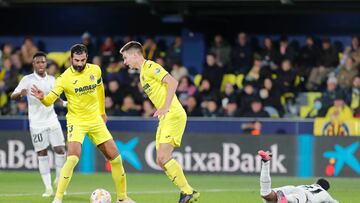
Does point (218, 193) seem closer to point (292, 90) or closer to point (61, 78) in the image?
point (61, 78)

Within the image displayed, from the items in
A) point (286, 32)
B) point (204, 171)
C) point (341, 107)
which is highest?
point (286, 32)

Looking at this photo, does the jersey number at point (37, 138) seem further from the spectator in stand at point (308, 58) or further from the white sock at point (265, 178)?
the spectator in stand at point (308, 58)

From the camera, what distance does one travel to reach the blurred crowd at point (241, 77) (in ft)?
70.6

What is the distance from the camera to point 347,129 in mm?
19703

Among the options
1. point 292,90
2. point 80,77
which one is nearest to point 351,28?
point 292,90

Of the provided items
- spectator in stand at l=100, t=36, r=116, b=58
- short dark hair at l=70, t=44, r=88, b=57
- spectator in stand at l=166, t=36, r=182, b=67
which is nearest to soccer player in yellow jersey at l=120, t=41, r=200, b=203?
short dark hair at l=70, t=44, r=88, b=57

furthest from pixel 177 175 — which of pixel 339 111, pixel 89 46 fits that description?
pixel 89 46

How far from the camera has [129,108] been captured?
72.5 ft

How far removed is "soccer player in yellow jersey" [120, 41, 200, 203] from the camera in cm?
1237

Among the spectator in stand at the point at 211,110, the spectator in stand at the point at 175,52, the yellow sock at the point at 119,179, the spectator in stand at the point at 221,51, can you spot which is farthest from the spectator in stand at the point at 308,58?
the yellow sock at the point at 119,179

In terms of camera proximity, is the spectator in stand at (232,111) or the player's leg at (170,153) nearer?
the player's leg at (170,153)

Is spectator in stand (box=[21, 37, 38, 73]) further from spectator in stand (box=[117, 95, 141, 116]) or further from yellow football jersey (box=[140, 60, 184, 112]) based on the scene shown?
yellow football jersey (box=[140, 60, 184, 112])

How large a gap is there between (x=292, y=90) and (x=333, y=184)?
5.06 metres

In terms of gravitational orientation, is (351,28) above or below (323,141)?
above
